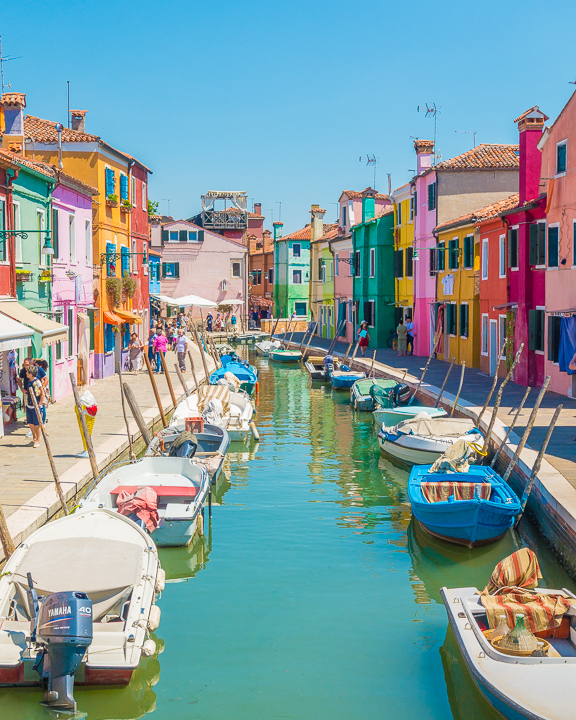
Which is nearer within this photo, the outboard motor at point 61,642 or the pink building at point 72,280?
the outboard motor at point 61,642

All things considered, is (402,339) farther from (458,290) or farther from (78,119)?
(78,119)

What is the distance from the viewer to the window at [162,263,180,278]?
6359cm

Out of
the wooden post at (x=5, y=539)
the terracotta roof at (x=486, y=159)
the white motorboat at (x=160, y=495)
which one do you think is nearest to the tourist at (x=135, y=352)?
the terracotta roof at (x=486, y=159)

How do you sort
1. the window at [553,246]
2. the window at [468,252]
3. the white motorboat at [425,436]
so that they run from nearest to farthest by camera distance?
1. the white motorboat at [425,436]
2. the window at [553,246]
3. the window at [468,252]

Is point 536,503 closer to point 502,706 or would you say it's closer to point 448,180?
point 502,706

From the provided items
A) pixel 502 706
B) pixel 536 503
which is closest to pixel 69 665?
pixel 502 706

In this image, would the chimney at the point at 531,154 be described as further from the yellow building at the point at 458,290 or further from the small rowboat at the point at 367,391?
the small rowboat at the point at 367,391

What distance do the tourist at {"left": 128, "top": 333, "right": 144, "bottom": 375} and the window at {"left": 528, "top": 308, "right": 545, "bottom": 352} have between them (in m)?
14.1

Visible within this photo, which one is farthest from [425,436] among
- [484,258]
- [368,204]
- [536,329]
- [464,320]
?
[368,204]

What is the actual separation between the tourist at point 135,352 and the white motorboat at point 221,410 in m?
7.54

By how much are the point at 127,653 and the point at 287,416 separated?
1878 cm

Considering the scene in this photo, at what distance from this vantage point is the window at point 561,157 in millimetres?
22250

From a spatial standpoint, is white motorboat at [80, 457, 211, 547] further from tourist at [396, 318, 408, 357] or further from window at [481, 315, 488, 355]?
tourist at [396, 318, 408, 357]

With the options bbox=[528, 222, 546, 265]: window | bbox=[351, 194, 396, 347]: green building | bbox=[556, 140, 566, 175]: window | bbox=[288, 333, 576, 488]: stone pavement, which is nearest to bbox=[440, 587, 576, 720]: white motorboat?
bbox=[288, 333, 576, 488]: stone pavement
